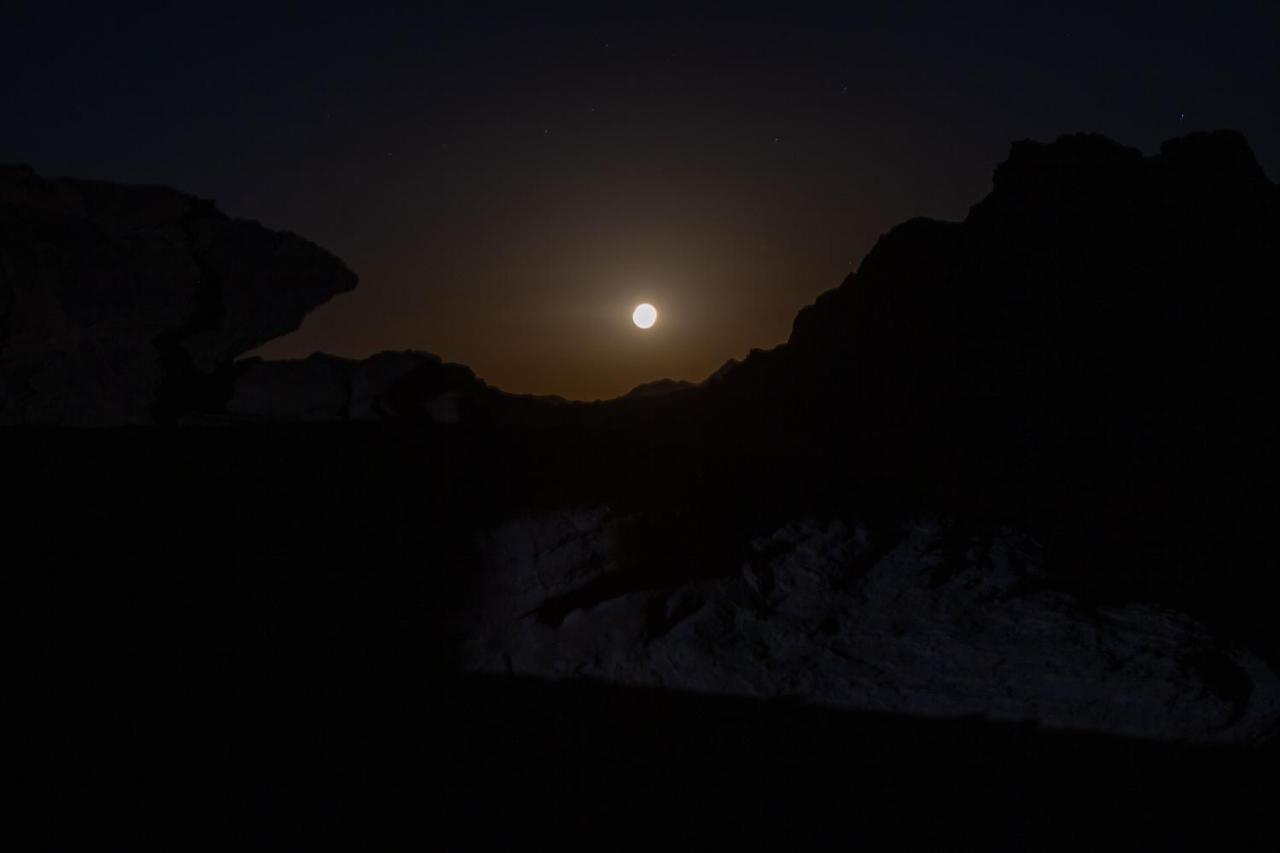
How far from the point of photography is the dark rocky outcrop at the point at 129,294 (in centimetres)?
500

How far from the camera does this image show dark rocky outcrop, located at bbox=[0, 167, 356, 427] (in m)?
5.00

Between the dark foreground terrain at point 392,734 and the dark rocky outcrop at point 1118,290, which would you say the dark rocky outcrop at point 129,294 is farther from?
the dark rocky outcrop at point 1118,290

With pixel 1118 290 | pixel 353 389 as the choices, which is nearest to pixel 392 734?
pixel 353 389

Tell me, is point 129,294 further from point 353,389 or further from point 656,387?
point 656,387

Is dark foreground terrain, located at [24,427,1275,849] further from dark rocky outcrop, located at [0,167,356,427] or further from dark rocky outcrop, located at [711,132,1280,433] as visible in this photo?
dark rocky outcrop, located at [711,132,1280,433]

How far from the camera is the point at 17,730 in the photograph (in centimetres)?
155

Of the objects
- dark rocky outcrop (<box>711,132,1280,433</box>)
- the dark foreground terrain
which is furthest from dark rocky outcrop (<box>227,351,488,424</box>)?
dark rocky outcrop (<box>711,132,1280,433</box>)

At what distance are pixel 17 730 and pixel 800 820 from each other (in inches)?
71.4

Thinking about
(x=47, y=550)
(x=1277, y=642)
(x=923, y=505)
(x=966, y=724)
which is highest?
(x=47, y=550)

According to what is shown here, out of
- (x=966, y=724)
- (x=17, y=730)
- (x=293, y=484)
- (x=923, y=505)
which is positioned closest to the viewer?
(x=17, y=730)

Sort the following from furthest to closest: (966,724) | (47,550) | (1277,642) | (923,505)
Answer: (1277,642) < (923,505) < (966,724) < (47,550)

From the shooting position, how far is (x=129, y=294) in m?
5.21

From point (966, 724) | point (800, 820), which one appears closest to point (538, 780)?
point (800, 820)

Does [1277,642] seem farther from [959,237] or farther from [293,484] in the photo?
[959,237]
